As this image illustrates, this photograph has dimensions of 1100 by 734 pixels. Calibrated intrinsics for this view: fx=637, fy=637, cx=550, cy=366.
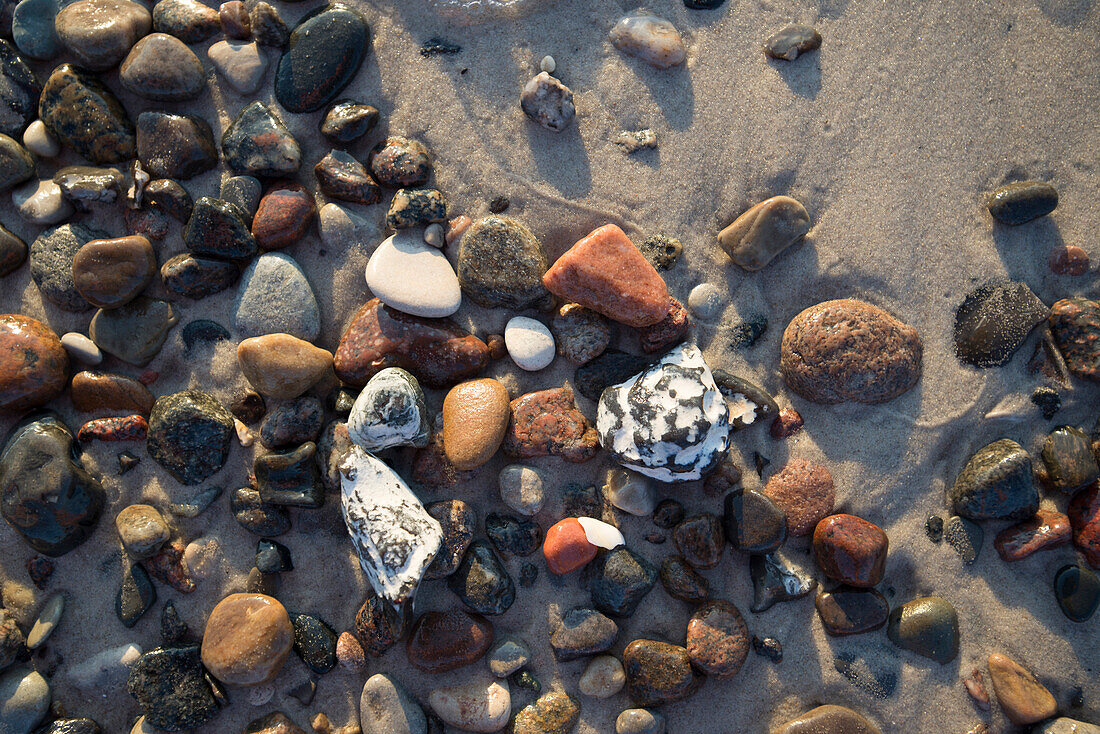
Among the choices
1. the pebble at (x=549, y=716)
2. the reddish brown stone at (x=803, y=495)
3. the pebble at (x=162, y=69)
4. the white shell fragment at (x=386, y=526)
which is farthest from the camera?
the pebble at (x=162, y=69)

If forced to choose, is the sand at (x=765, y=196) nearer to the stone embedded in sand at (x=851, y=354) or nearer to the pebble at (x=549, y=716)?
the stone embedded in sand at (x=851, y=354)

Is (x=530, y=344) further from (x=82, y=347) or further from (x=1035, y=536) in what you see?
(x=1035, y=536)

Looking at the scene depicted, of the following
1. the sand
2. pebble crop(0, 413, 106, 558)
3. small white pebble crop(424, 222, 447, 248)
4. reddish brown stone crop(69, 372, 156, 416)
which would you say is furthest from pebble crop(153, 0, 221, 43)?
pebble crop(0, 413, 106, 558)

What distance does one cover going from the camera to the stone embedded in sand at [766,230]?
2.94m

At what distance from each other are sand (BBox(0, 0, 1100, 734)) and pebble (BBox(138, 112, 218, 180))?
0.09m

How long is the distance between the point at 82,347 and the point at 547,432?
2243mm

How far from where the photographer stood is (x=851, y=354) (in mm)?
2895

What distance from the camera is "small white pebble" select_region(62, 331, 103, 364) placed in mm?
3023

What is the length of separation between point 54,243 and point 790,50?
363cm

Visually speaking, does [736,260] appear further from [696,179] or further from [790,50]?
[790,50]

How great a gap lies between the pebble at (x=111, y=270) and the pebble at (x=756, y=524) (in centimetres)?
298

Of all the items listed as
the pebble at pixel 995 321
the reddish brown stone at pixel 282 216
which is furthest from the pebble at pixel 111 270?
the pebble at pixel 995 321

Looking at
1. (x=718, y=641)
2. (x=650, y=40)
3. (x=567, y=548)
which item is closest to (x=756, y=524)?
(x=718, y=641)

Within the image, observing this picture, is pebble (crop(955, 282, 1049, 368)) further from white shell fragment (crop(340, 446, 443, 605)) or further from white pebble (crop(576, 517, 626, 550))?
white shell fragment (crop(340, 446, 443, 605))
